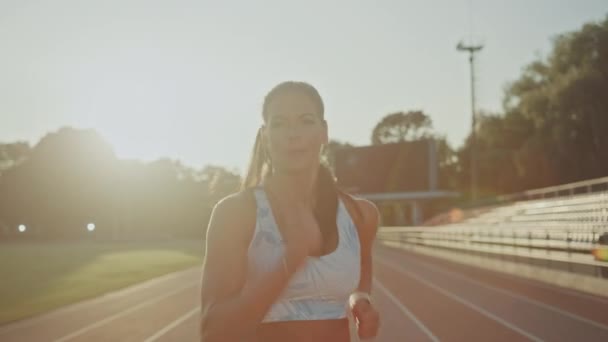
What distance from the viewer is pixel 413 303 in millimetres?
15477

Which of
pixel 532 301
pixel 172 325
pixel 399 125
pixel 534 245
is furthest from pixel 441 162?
pixel 172 325

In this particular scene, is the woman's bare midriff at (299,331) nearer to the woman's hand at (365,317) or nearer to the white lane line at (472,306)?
the woman's hand at (365,317)

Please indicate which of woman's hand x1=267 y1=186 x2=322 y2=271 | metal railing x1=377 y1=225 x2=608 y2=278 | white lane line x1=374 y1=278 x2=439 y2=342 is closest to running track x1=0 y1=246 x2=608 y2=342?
white lane line x1=374 y1=278 x2=439 y2=342

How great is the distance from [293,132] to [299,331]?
0.58 meters

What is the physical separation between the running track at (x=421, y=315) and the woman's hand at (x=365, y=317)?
351 inches

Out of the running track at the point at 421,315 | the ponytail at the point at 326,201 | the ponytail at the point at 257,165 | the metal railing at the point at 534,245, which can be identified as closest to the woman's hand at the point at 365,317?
the ponytail at the point at 326,201

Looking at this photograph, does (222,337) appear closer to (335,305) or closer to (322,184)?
(335,305)

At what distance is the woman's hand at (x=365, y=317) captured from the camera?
1.94 meters

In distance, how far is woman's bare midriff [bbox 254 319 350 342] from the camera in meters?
2.01

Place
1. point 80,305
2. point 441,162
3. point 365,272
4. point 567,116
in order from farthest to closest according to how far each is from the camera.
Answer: point 441,162
point 567,116
point 80,305
point 365,272

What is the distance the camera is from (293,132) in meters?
2.10

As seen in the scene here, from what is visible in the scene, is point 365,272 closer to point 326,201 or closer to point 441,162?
point 326,201

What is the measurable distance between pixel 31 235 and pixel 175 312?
70407mm

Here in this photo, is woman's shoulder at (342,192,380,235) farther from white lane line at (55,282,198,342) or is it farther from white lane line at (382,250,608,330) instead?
white lane line at (382,250,608,330)
